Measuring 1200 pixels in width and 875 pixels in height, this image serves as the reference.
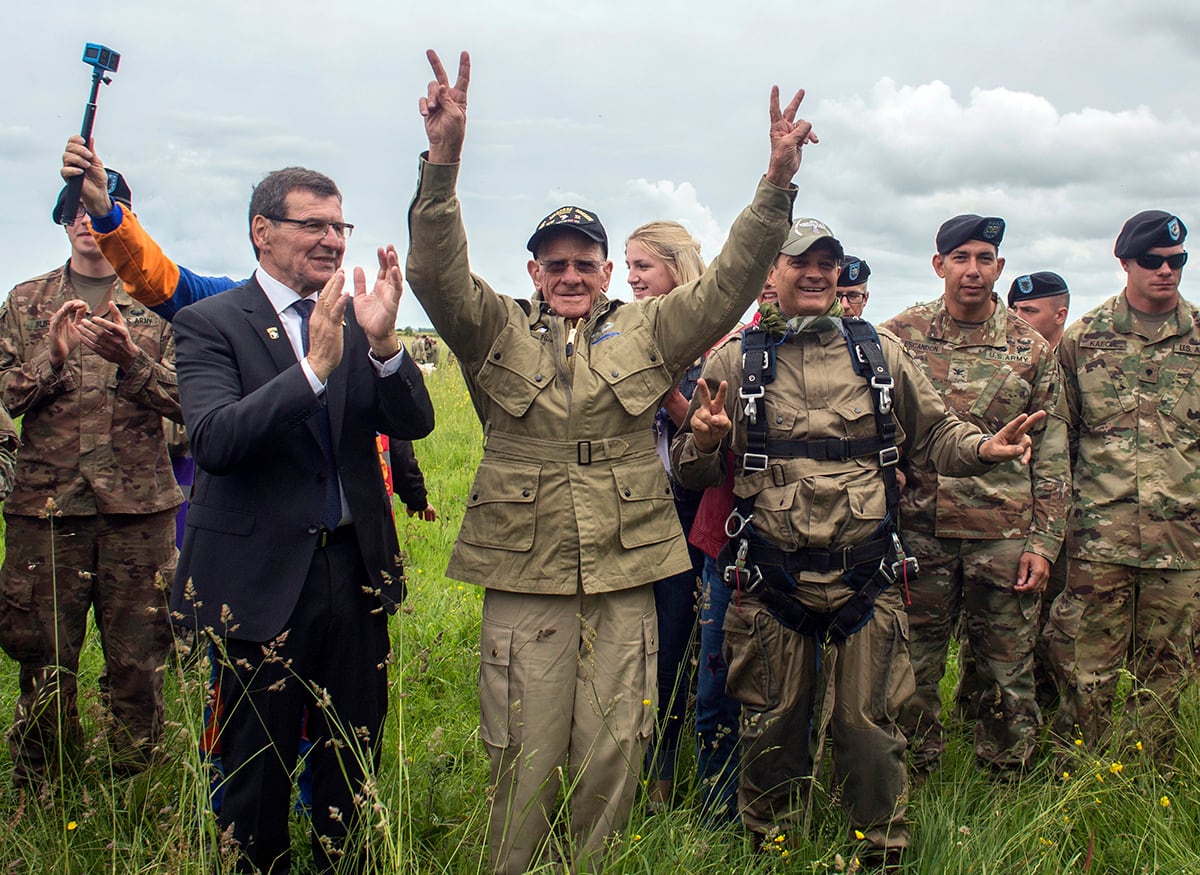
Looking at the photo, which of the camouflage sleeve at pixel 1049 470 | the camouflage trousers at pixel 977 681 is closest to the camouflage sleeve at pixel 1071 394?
the camouflage sleeve at pixel 1049 470

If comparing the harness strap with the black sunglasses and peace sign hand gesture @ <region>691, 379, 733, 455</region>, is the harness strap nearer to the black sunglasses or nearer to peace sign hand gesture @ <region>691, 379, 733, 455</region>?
peace sign hand gesture @ <region>691, 379, 733, 455</region>

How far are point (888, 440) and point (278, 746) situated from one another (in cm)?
235

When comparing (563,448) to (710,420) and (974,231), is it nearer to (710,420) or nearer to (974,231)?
(710,420)

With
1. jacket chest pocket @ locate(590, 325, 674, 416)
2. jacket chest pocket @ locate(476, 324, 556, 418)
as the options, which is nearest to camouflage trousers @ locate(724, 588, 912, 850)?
jacket chest pocket @ locate(590, 325, 674, 416)

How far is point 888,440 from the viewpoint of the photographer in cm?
351

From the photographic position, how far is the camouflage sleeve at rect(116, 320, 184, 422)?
3.75 metres

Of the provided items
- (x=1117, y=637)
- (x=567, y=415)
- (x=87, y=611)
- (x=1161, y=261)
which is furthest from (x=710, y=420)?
(x=87, y=611)

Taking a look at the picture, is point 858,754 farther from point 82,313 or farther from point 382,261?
point 82,313

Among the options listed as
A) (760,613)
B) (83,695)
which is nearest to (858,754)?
(760,613)

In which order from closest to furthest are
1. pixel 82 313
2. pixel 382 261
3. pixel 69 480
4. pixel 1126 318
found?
pixel 382 261 < pixel 82 313 < pixel 69 480 < pixel 1126 318

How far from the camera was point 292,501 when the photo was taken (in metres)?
2.95

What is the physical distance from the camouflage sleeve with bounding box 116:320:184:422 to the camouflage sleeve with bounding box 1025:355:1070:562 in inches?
143

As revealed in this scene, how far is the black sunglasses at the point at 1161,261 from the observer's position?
442 cm

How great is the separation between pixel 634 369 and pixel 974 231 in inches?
79.0
